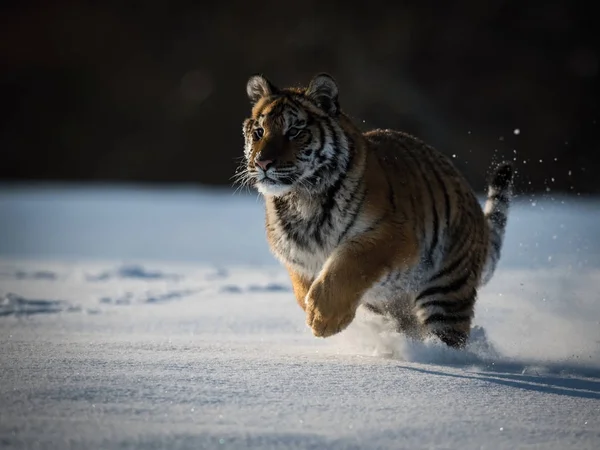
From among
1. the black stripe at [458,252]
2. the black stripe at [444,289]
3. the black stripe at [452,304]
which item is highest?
the black stripe at [458,252]

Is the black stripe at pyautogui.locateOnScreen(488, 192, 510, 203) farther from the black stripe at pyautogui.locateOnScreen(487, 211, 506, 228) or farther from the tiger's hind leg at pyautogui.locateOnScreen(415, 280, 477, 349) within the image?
the tiger's hind leg at pyautogui.locateOnScreen(415, 280, 477, 349)

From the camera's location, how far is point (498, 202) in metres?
4.87

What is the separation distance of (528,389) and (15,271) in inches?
250

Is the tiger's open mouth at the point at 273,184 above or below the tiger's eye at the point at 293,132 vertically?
below

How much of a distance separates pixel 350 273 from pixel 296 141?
0.77 m

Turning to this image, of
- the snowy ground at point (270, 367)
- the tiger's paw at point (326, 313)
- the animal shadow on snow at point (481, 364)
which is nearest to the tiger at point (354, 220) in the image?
the tiger's paw at point (326, 313)

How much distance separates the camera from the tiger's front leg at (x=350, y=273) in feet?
12.0

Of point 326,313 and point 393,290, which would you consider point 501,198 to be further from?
point 326,313

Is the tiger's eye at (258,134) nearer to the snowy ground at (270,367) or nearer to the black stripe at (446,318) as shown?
the snowy ground at (270,367)

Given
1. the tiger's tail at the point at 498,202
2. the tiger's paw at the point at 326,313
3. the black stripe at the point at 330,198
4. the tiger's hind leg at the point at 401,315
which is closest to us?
the tiger's paw at the point at 326,313

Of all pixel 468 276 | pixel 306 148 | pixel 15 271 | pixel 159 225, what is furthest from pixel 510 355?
pixel 159 225

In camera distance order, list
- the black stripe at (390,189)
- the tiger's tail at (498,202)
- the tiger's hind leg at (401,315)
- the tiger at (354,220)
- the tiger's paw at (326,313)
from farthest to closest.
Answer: the tiger's tail at (498,202), the tiger's hind leg at (401,315), the black stripe at (390,189), the tiger at (354,220), the tiger's paw at (326,313)

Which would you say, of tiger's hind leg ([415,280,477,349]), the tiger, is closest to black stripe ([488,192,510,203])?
the tiger

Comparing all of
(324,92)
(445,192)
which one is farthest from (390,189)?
(324,92)
